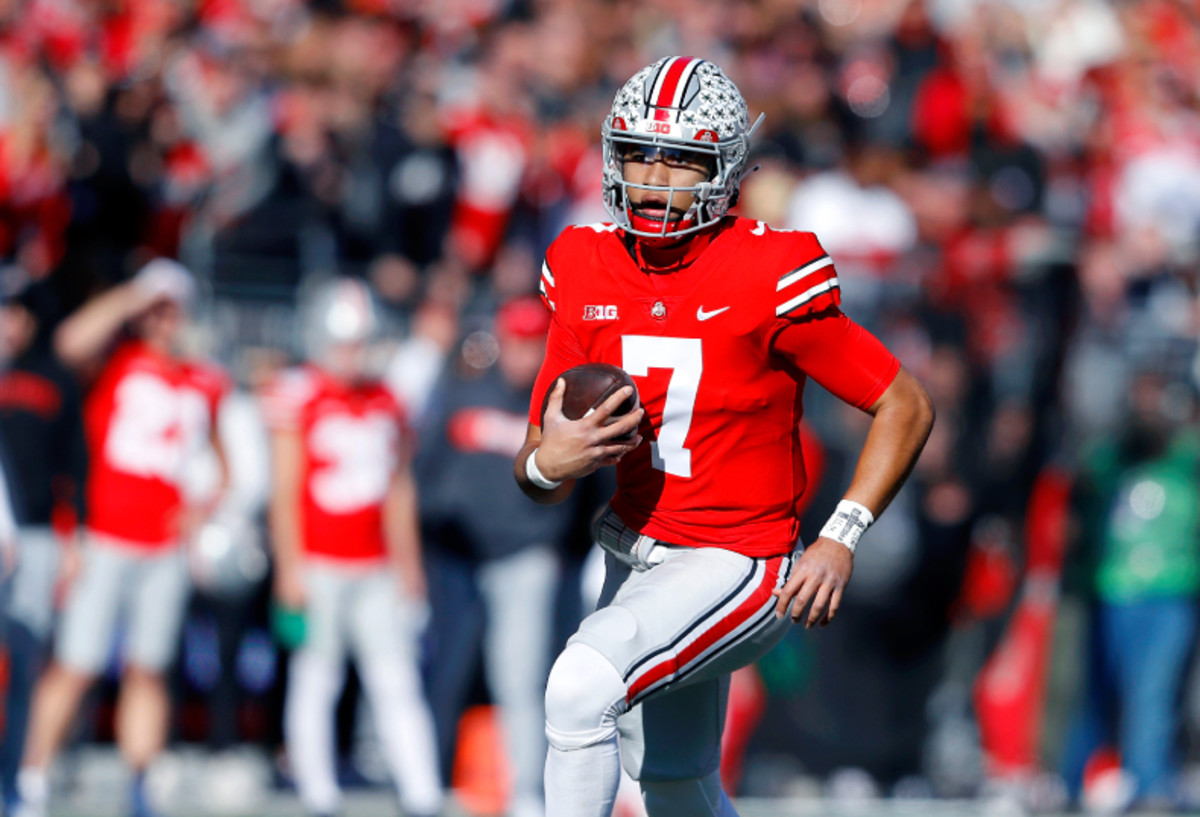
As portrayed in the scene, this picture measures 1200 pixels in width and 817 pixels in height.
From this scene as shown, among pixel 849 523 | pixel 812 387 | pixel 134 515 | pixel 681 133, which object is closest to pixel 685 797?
pixel 849 523

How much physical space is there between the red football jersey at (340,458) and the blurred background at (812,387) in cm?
42

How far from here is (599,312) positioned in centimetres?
370

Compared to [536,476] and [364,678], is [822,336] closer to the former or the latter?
[536,476]

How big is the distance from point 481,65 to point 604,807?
278 inches

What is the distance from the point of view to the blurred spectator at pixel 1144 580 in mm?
7672

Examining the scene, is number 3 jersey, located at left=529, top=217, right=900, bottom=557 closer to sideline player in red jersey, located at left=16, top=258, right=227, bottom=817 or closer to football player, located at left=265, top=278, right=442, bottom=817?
football player, located at left=265, top=278, right=442, bottom=817

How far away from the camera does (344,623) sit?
6906 millimetres

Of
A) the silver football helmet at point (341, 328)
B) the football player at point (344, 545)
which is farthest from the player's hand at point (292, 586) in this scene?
the silver football helmet at point (341, 328)

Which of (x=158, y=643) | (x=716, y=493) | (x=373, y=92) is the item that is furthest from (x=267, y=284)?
(x=716, y=493)

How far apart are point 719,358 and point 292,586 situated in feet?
12.1

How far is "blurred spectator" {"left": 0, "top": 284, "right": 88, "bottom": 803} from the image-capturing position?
22.8 ft

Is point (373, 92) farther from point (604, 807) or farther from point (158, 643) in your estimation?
point (604, 807)

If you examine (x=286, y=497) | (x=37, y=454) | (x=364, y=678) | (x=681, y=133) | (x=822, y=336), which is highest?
(x=681, y=133)

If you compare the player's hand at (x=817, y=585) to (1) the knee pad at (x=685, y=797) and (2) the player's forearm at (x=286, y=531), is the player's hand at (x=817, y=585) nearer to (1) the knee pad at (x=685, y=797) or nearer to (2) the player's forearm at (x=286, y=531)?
(1) the knee pad at (x=685, y=797)
